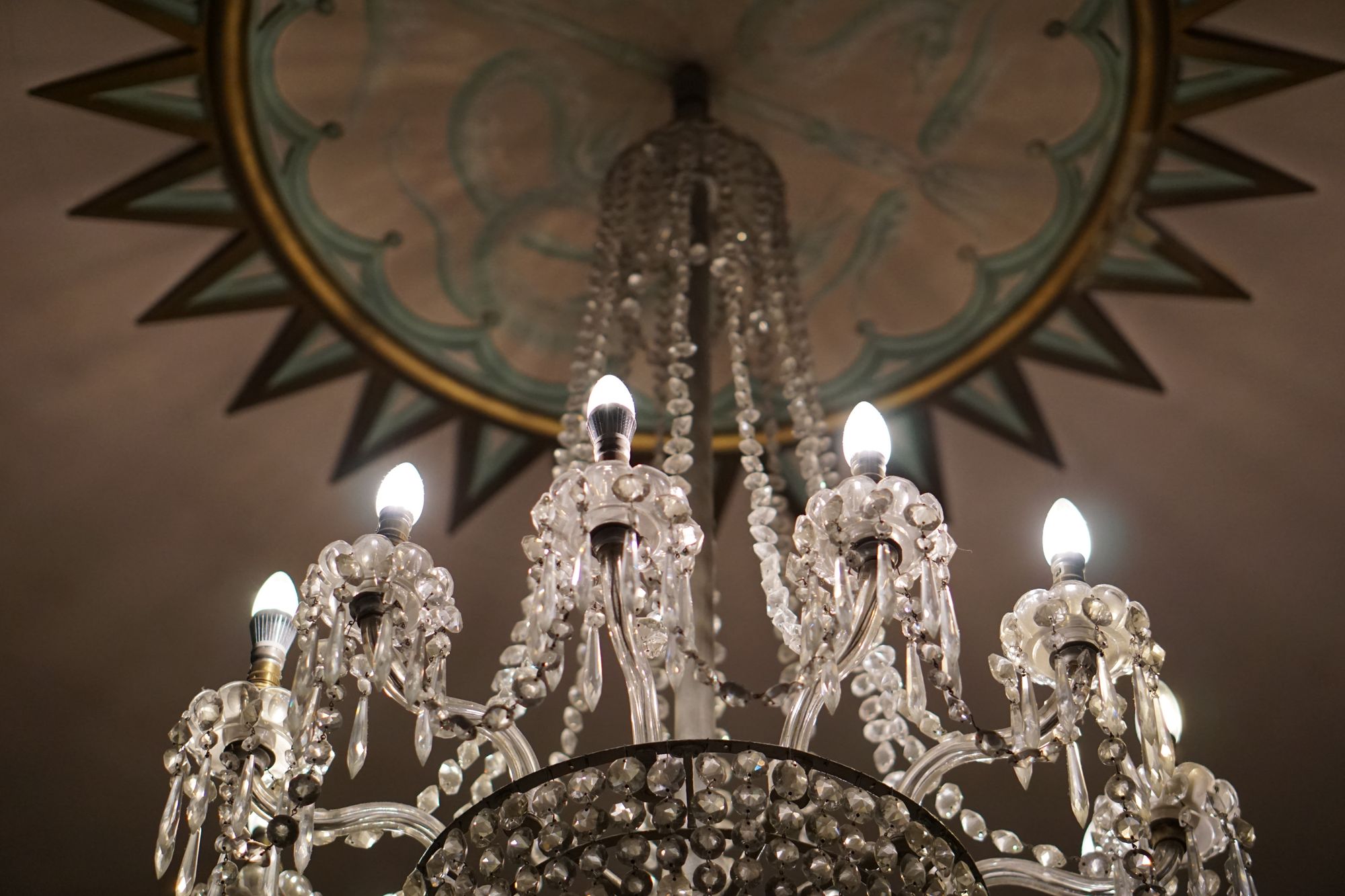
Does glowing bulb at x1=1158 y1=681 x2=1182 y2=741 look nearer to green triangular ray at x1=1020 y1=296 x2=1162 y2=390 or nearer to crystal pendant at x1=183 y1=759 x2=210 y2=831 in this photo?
crystal pendant at x1=183 y1=759 x2=210 y2=831

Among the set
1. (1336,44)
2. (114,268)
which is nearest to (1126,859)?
(1336,44)

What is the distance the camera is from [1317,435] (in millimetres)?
4301

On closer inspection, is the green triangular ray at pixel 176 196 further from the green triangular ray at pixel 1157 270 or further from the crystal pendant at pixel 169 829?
the green triangular ray at pixel 1157 270

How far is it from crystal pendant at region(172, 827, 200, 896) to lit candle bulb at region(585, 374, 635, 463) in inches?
34.5

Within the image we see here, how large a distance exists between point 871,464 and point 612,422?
16.2 inches

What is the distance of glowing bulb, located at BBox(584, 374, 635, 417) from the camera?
2.32m

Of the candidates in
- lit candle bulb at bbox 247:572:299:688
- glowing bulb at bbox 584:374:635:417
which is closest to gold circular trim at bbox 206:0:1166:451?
lit candle bulb at bbox 247:572:299:688

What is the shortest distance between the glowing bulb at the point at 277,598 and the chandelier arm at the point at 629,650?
2.25 feet

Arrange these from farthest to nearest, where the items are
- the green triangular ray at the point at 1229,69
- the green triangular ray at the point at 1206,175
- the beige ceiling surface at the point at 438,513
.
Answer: the beige ceiling surface at the point at 438,513 → the green triangular ray at the point at 1206,175 → the green triangular ray at the point at 1229,69

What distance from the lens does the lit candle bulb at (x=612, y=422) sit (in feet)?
7.59

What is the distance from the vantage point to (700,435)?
3.25m

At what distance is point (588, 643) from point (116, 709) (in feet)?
10.0

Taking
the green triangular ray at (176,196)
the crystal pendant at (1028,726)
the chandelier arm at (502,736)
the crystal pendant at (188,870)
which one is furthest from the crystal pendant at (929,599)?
the green triangular ray at (176,196)

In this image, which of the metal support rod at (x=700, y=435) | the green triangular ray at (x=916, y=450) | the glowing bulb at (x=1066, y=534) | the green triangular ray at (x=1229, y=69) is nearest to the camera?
the glowing bulb at (x=1066, y=534)
